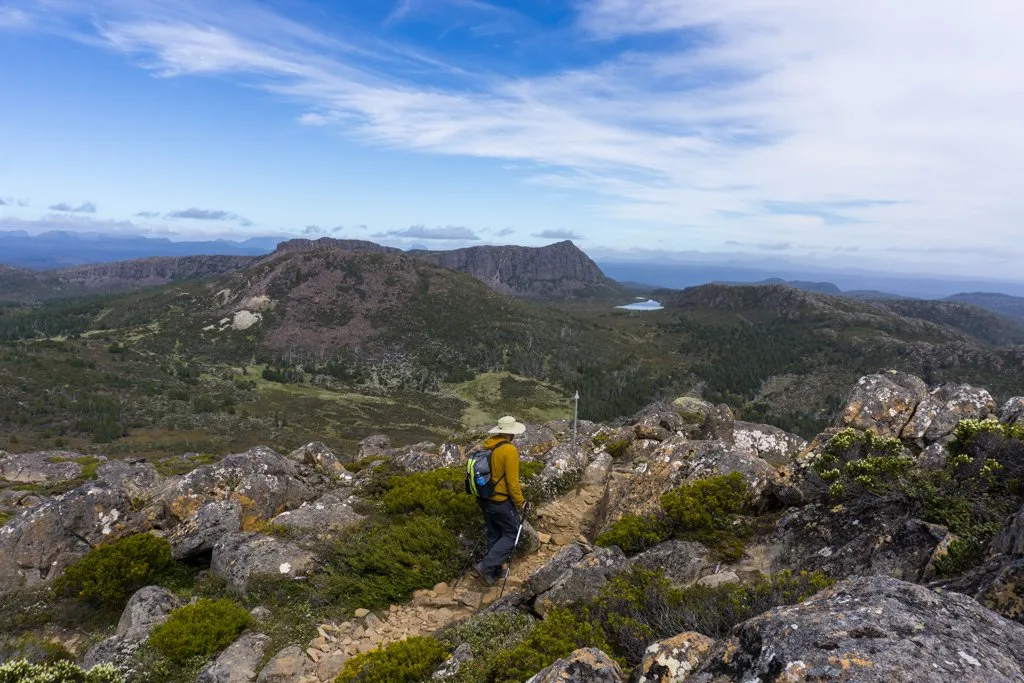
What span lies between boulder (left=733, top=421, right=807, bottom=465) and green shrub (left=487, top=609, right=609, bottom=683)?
48.8 feet

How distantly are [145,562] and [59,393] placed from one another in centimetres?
11582

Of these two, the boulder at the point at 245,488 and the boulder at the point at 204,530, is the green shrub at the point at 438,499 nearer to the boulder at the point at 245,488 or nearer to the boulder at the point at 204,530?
the boulder at the point at 245,488

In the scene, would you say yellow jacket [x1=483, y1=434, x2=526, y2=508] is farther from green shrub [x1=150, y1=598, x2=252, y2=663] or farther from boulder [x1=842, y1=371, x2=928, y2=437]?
boulder [x1=842, y1=371, x2=928, y2=437]

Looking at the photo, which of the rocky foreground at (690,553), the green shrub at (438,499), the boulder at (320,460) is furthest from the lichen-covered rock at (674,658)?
the boulder at (320,460)

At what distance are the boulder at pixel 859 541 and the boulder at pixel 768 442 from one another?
425 inches

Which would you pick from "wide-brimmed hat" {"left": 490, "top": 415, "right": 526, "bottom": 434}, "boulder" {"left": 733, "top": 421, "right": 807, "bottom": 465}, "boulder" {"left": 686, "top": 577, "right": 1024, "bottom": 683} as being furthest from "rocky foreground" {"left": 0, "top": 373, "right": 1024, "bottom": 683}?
"wide-brimmed hat" {"left": 490, "top": 415, "right": 526, "bottom": 434}

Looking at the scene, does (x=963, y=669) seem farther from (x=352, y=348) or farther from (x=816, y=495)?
(x=352, y=348)

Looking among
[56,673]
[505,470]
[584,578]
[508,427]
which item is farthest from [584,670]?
[56,673]

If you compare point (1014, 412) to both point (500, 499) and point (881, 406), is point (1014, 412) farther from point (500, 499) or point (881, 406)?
point (500, 499)

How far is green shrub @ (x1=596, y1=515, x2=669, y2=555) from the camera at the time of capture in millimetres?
9312

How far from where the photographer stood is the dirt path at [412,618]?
8.10 m

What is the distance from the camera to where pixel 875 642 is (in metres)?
3.70

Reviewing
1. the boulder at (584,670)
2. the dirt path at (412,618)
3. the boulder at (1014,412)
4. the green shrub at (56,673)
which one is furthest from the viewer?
the boulder at (1014,412)

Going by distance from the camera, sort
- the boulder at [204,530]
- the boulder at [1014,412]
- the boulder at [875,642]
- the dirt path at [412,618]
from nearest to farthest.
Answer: the boulder at [875,642], the dirt path at [412,618], the boulder at [1014,412], the boulder at [204,530]
